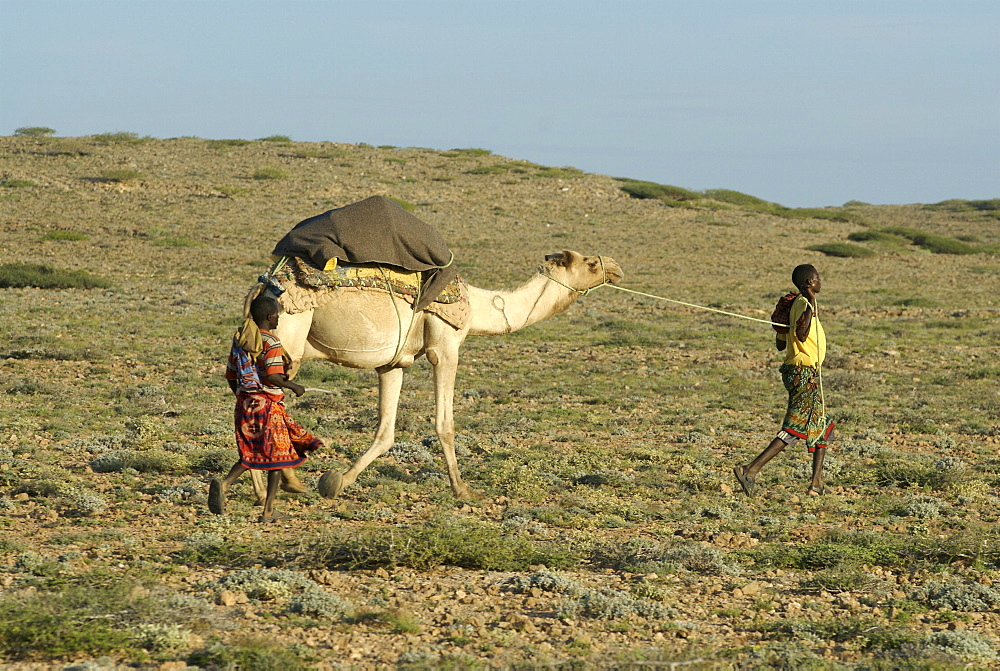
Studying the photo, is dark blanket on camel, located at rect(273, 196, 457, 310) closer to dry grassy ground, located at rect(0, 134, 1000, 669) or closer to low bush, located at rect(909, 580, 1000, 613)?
dry grassy ground, located at rect(0, 134, 1000, 669)

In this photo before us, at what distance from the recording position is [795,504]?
980 centimetres

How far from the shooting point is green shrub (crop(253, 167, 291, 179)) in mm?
50281

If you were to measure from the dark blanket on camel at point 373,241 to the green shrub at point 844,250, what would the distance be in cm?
3603

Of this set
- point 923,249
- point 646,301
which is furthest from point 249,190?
point 923,249

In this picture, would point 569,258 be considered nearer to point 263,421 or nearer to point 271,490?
point 263,421

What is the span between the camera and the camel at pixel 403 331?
8891 mm

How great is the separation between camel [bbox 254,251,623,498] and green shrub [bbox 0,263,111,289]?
62.3ft

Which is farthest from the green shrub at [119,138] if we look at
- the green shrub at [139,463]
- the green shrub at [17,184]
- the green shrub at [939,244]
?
the green shrub at [139,463]

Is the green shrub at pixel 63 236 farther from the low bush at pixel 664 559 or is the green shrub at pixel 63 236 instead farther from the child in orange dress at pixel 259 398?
the low bush at pixel 664 559

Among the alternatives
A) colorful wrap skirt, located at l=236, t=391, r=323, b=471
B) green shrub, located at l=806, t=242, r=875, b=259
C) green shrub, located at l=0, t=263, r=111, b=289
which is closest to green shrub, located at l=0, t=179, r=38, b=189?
green shrub, located at l=0, t=263, r=111, b=289

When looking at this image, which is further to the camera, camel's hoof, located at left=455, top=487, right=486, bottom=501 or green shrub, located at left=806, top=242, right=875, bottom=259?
green shrub, located at left=806, top=242, right=875, bottom=259

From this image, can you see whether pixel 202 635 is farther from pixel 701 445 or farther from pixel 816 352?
pixel 701 445

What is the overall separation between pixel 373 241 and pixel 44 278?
20021 millimetres

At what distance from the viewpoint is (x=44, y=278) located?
2648cm
